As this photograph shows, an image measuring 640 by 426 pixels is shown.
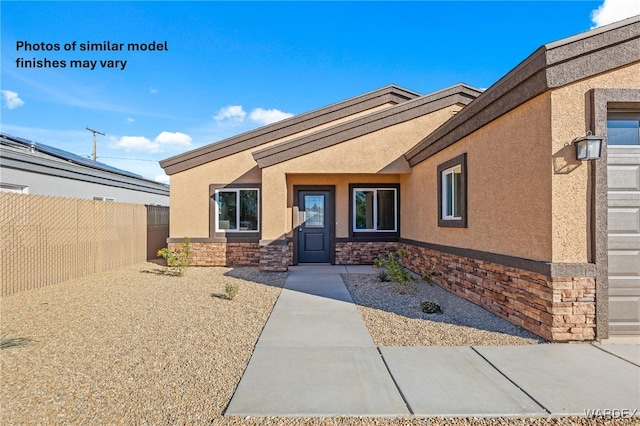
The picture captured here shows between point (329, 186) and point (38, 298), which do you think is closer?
point (38, 298)

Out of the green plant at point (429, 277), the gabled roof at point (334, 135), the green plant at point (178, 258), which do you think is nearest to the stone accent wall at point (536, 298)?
the green plant at point (429, 277)

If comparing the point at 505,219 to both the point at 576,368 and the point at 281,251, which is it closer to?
the point at 576,368

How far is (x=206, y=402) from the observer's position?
2992 millimetres

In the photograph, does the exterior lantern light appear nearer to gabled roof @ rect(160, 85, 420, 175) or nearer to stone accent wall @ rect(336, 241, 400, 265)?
stone accent wall @ rect(336, 241, 400, 265)

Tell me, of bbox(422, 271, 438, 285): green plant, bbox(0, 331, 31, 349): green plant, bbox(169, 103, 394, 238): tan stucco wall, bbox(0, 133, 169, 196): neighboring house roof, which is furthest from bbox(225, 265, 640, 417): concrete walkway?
bbox(0, 133, 169, 196): neighboring house roof

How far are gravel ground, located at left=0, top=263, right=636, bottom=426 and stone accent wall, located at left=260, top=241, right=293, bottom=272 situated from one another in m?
2.15

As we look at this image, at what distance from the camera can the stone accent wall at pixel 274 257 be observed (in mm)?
9812

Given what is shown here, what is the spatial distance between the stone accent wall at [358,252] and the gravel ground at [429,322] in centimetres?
362

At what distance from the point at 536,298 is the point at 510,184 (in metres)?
1.80

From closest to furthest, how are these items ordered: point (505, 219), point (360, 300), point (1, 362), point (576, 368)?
point (576, 368), point (1, 362), point (505, 219), point (360, 300)

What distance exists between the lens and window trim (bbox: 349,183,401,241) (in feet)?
37.3

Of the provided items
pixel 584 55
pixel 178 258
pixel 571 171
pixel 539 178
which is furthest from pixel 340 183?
pixel 584 55

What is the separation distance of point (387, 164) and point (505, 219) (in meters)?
4.88

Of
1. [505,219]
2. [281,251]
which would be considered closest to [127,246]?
[281,251]
